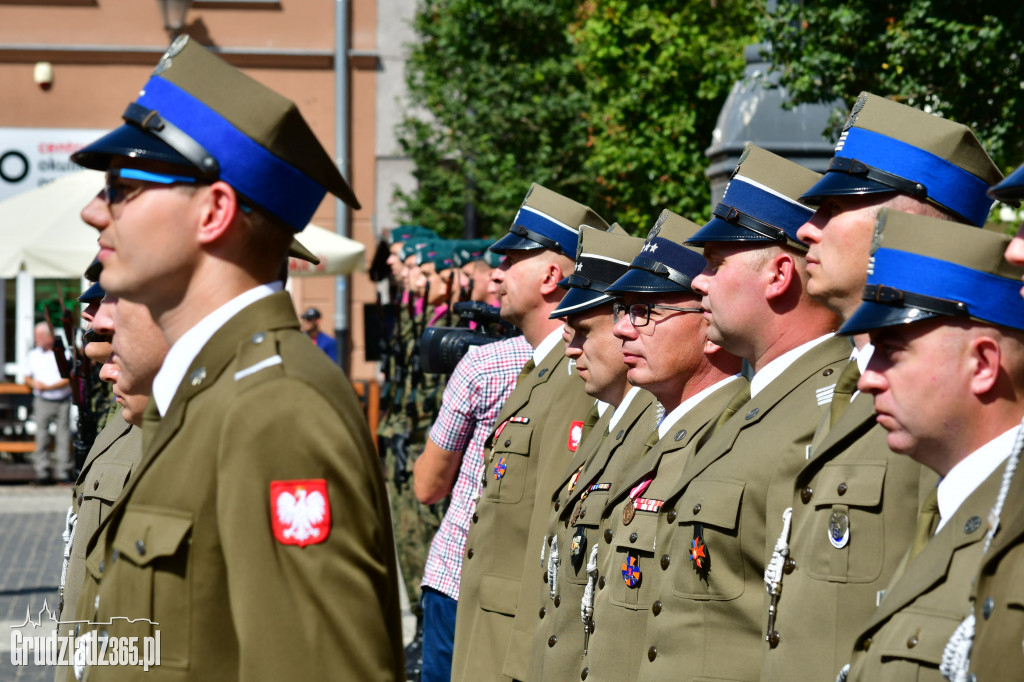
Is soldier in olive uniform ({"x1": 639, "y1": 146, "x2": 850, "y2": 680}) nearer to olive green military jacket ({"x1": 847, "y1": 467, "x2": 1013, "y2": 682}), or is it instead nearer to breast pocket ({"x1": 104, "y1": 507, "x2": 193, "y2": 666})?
olive green military jacket ({"x1": 847, "y1": 467, "x2": 1013, "y2": 682})

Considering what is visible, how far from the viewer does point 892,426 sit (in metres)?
2.70

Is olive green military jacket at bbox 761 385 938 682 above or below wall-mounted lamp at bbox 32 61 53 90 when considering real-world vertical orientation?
above

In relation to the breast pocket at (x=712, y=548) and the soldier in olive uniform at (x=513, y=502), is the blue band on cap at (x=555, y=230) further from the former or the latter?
the breast pocket at (x=712, y=548)

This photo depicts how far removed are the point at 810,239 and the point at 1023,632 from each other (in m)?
1.44

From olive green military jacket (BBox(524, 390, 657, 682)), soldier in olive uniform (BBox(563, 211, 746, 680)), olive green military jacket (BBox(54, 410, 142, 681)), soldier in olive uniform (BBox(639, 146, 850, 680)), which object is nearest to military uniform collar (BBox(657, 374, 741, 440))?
soldier in olive uniform (BBox(563, 211, 746, 680))

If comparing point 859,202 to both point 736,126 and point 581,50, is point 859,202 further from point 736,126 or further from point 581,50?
point 581,50

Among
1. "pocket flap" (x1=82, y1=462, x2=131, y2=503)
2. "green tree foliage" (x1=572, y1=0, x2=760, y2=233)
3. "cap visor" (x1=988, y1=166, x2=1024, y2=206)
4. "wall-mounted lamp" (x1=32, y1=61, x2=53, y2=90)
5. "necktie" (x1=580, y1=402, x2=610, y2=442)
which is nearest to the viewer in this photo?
"cap visor" (x1=988, y1=166, x2=1024, y2=206)

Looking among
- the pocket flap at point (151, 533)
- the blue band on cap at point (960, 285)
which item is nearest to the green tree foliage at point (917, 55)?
the blue band on cap at point (960, 285)

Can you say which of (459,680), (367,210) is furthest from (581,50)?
(459,680)

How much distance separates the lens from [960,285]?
2.68 m

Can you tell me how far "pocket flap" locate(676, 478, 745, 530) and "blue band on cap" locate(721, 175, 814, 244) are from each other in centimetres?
72

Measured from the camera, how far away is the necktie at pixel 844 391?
3355 mm

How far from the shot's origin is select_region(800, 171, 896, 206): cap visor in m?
3.36

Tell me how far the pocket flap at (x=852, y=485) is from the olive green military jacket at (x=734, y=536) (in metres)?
0.21
